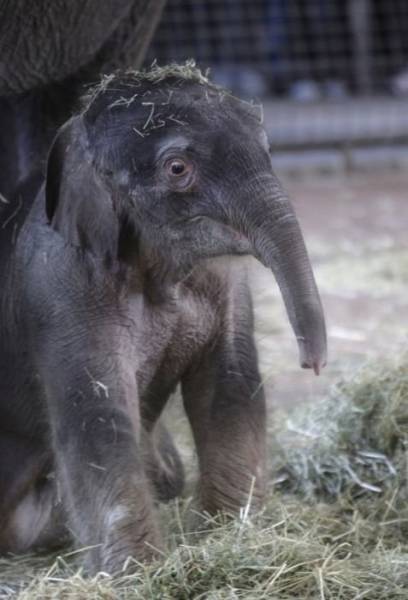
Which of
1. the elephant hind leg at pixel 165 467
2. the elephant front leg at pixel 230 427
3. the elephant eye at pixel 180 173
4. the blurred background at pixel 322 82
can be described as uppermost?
the elephant eye at pixel 180 173

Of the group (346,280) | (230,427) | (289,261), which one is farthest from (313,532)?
(346,280)

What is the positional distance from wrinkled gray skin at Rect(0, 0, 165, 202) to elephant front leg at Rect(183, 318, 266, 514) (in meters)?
1.01

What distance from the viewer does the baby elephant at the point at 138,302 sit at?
379cm

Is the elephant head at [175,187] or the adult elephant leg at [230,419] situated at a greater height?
the elephant head at [175,187]

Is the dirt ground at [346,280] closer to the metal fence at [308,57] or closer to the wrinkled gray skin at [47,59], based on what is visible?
the metal fence at [308,57]

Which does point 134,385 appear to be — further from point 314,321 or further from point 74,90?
point 74,90

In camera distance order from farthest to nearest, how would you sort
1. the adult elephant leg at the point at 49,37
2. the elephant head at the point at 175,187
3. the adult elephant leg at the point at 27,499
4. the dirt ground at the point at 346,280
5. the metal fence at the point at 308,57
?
the metal fence at the point at 308,57, the dirt ground at the point at 346,280, the adult elephant leg at the point at 49,37, the adult elephant leg at the point at 27,499, the elephant head at the point at 175,187

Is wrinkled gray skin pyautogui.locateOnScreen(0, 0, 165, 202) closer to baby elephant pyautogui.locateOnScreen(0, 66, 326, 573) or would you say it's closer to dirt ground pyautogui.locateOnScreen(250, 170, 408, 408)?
baby elephant pyautogui.locateOnScreen(0, 66, 326, 573)

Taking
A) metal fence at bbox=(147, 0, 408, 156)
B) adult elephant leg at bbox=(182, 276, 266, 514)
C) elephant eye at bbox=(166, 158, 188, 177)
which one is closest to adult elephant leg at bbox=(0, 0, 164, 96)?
adult elephant leg at bbox=(182, 276, 266, 514)

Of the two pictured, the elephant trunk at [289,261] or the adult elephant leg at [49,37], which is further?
the adult elephant leg at [49,37]

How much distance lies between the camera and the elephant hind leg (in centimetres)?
460

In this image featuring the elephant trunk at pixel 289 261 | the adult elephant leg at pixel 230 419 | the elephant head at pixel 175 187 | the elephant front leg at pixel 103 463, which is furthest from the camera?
the adult elephant leg at pixel 230 419

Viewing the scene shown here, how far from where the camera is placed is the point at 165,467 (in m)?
4.72

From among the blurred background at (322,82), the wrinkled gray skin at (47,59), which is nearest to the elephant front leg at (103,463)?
the wrinkled gray skin at (47,59)
